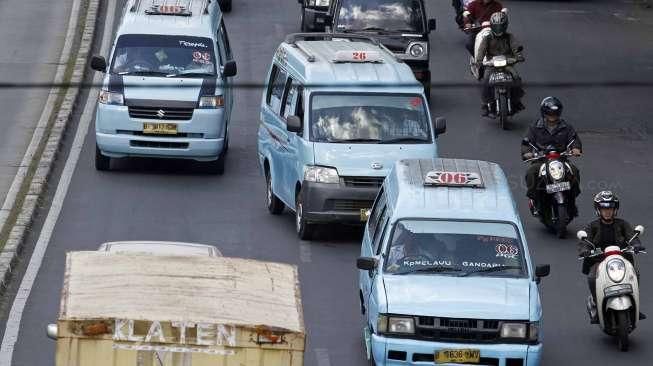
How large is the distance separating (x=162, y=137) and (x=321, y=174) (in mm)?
4840

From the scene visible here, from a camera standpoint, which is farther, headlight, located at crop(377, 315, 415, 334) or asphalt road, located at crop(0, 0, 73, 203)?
asphalt road, located at crop(0, 0, 73, 203)

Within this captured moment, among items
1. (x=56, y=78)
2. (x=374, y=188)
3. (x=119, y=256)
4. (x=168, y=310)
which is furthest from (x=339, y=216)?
(x=56, y=78)

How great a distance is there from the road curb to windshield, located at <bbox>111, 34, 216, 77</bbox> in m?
1.81

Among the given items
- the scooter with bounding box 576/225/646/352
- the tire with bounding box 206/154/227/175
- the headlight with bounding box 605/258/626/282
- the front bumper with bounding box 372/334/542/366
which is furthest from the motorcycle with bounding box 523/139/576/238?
A: the front bumper with bounding box 372/334/542/366

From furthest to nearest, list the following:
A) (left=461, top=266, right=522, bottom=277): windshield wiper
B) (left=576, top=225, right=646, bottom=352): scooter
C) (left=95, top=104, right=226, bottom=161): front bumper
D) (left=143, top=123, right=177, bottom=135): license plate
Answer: (left=143, top=123, right=177, bottom=135): license plate
(left=95, top=104, right=226, bottom=161): front bumper
(left=576, top=225, right=646, bottom=352): scooter
(left=461, top=266, right=522, bottom=277): windshield wiper

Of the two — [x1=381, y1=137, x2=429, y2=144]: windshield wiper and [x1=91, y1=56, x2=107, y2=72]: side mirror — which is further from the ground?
[x1=381, y1=137, x2=429, y2=144]: windshield wiper

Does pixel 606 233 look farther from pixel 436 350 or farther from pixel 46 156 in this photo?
pixel 46 156

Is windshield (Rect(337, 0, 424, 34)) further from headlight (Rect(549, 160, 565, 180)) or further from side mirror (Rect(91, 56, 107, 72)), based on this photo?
headlight (Rect(549, 160, 565, 180))

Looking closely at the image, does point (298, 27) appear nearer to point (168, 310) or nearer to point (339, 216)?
point (339, 216)

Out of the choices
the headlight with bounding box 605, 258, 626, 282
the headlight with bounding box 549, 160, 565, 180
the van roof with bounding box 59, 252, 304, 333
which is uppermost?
the van roof with bounding box 59, 252, 304, 333

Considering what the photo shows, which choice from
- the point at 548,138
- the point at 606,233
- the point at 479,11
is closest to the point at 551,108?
the point at 548,138

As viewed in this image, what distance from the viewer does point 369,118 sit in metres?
23.0

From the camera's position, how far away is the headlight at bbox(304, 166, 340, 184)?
22453 millimetres

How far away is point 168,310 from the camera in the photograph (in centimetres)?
1268
